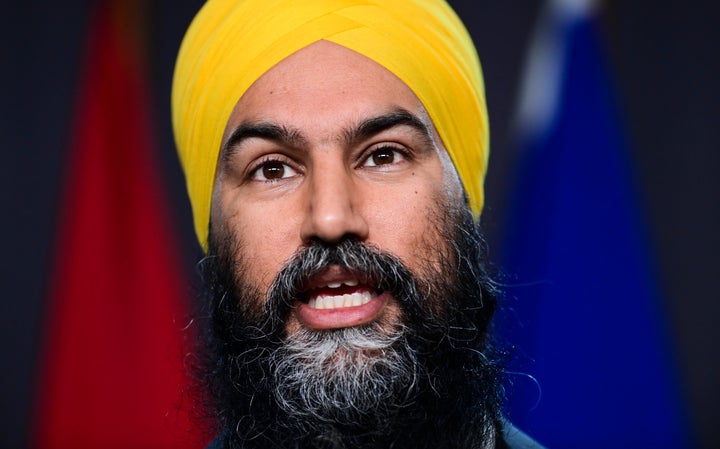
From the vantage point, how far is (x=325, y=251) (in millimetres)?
1502

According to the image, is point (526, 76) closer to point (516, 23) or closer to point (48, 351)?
point (516, 23)

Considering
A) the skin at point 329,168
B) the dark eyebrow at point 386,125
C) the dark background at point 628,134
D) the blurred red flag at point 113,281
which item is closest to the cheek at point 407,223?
the skin at point 329,168

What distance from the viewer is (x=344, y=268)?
1.51 m

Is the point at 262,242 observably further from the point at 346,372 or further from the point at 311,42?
the point at 311,42

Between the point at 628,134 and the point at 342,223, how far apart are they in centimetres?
190

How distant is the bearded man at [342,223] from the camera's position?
59.9 inches

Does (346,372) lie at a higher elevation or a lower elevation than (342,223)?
lower

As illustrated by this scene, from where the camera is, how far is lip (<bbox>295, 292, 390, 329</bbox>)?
151cm

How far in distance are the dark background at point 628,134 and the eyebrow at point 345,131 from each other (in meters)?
1.30

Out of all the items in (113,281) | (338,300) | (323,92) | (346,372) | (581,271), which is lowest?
(113,281)

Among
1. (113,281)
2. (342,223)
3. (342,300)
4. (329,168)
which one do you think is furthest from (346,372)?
(113,281)

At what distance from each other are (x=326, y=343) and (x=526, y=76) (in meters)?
1.91

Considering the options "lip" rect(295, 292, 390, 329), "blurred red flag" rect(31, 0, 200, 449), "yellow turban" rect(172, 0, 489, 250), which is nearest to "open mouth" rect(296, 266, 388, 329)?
"lip" rect(295, 292, 390, 329)

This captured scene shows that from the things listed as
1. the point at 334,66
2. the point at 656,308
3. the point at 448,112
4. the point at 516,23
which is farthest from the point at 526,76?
the point at 334,66
